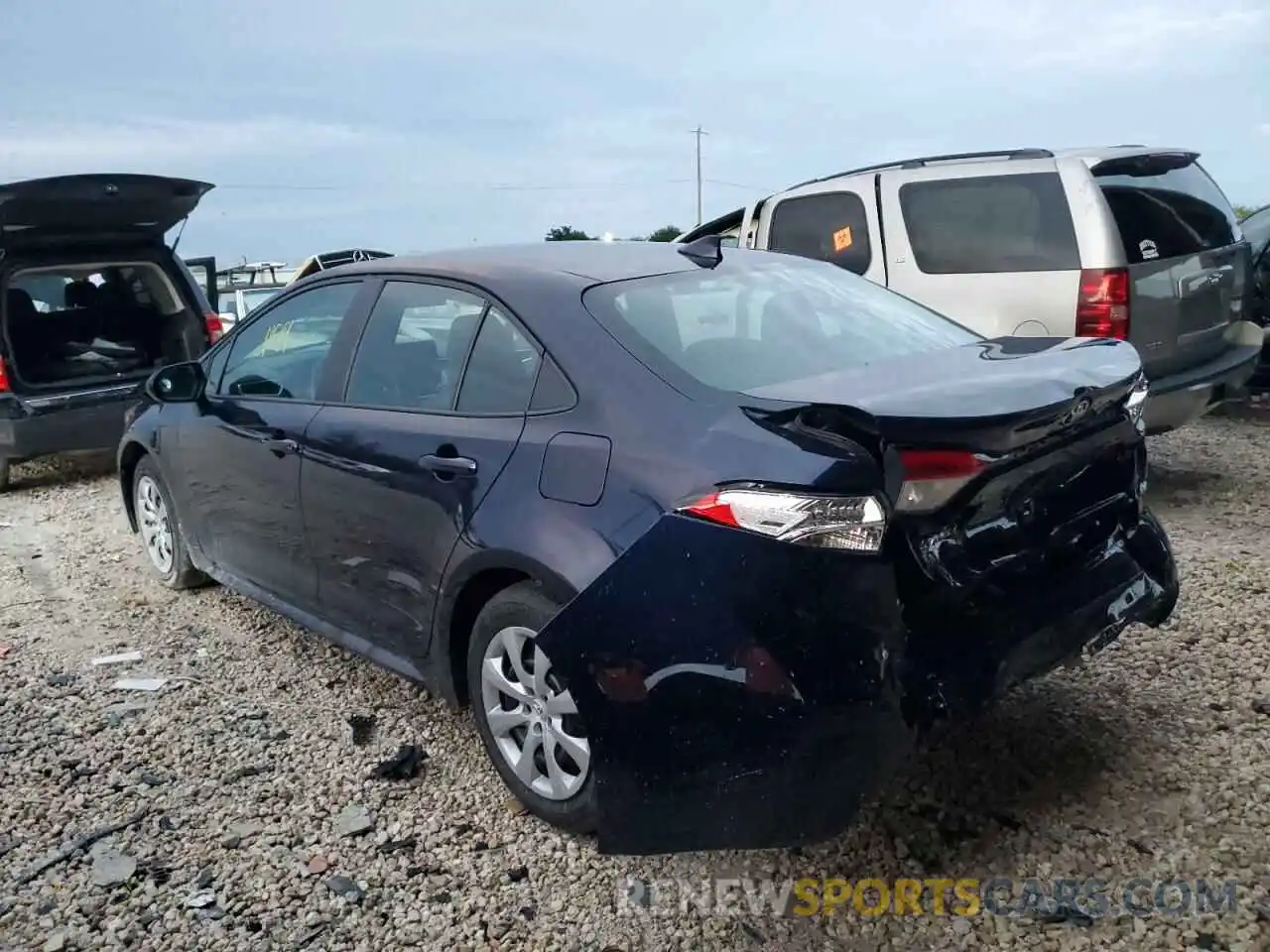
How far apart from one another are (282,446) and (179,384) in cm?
97

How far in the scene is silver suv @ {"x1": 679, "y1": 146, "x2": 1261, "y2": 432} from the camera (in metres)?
5.29

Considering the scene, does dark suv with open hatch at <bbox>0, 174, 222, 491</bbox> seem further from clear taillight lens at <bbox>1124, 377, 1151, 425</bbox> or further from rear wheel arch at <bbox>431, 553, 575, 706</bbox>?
clear taillight lens at <bbox>1124, 377, 1151, 425</bbox>

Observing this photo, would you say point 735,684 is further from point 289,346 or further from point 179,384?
point 179,384

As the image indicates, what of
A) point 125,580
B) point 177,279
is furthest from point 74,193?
point 125,580

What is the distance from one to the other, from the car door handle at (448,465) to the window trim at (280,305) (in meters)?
0.77

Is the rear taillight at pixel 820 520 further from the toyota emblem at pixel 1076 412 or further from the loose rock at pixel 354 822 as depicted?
the loose rock at pixel 354 822

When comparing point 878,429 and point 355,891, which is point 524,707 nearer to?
point 355,891

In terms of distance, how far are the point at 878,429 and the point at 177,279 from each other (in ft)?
25.1

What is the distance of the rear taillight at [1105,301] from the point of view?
520 centimetres

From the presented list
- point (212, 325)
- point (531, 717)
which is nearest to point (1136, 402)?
point (531, 717)

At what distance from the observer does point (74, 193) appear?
6.94m

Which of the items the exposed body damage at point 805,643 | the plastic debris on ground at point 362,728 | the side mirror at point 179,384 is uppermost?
the side mirror at point 179,384

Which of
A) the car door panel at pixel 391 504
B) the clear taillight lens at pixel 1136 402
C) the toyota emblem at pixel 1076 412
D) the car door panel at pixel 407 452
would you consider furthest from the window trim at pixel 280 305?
the clear taillight lens at pixel 1136 402

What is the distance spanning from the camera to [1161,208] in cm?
555
